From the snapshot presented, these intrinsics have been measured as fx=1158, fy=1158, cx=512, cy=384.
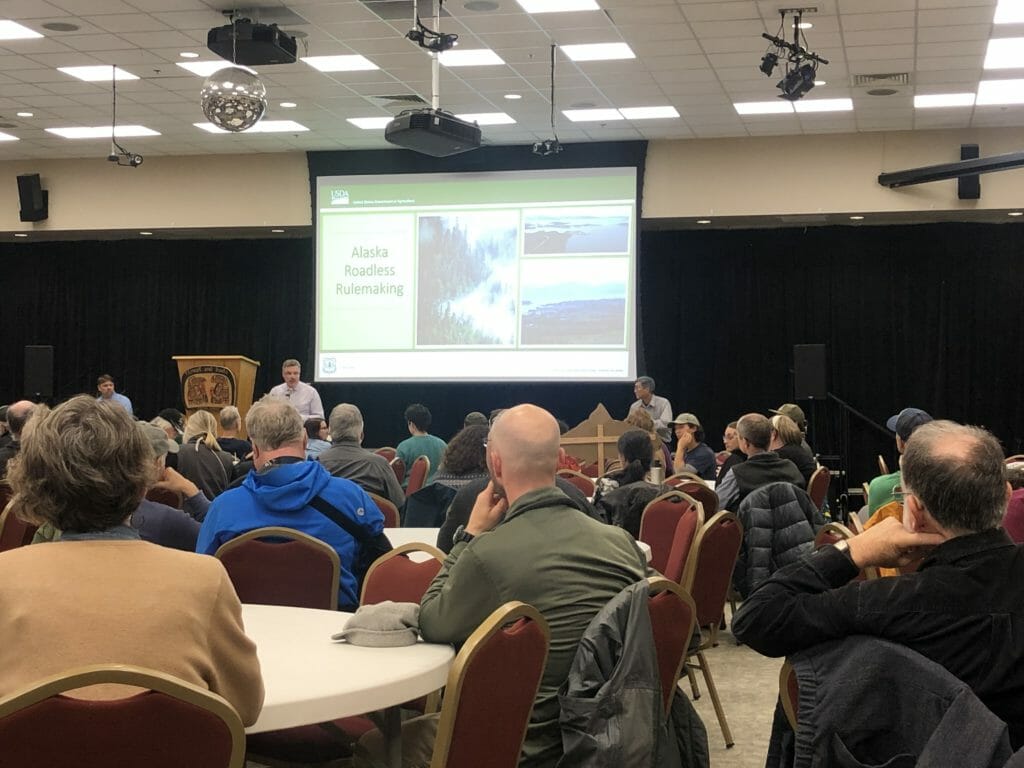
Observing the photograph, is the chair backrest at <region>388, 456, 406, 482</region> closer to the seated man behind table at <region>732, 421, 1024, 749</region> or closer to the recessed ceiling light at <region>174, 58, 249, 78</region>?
the recessed ceiling light at <region>174, 58, 249, 78</region>

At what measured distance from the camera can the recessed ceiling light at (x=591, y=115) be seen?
11.4m

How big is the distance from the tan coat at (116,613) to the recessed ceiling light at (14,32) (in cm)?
833

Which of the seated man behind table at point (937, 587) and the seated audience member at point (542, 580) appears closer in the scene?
the seated man behind table at point (937, 587)

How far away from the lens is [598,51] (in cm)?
952

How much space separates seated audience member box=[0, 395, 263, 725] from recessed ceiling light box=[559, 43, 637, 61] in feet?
26.1

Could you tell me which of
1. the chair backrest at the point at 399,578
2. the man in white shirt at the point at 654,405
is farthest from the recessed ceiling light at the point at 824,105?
the chair backrest at the point at 399,578

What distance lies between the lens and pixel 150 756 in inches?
62.2

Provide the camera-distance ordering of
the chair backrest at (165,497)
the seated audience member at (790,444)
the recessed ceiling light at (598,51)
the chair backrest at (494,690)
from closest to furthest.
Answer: the chair backrest at (494,690) < the chair backrest at (165,497) < the seated audience member at (790,444) < the recessed ceiling light at (598,51)

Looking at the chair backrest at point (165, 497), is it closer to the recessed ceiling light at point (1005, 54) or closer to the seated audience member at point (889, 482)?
the seated audience member at point (889, 482)

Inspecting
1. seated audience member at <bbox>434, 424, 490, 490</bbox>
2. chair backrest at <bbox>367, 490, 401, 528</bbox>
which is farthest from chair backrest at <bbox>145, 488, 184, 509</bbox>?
seated audience member at <bbox>434, 424, 490, 490</bbox>

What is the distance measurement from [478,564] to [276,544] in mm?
1058

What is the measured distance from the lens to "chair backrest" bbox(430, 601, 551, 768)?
6.66ft

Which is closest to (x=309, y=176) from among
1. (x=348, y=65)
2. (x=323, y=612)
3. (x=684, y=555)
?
(x=348, y=65)

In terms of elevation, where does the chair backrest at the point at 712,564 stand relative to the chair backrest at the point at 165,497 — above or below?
below
